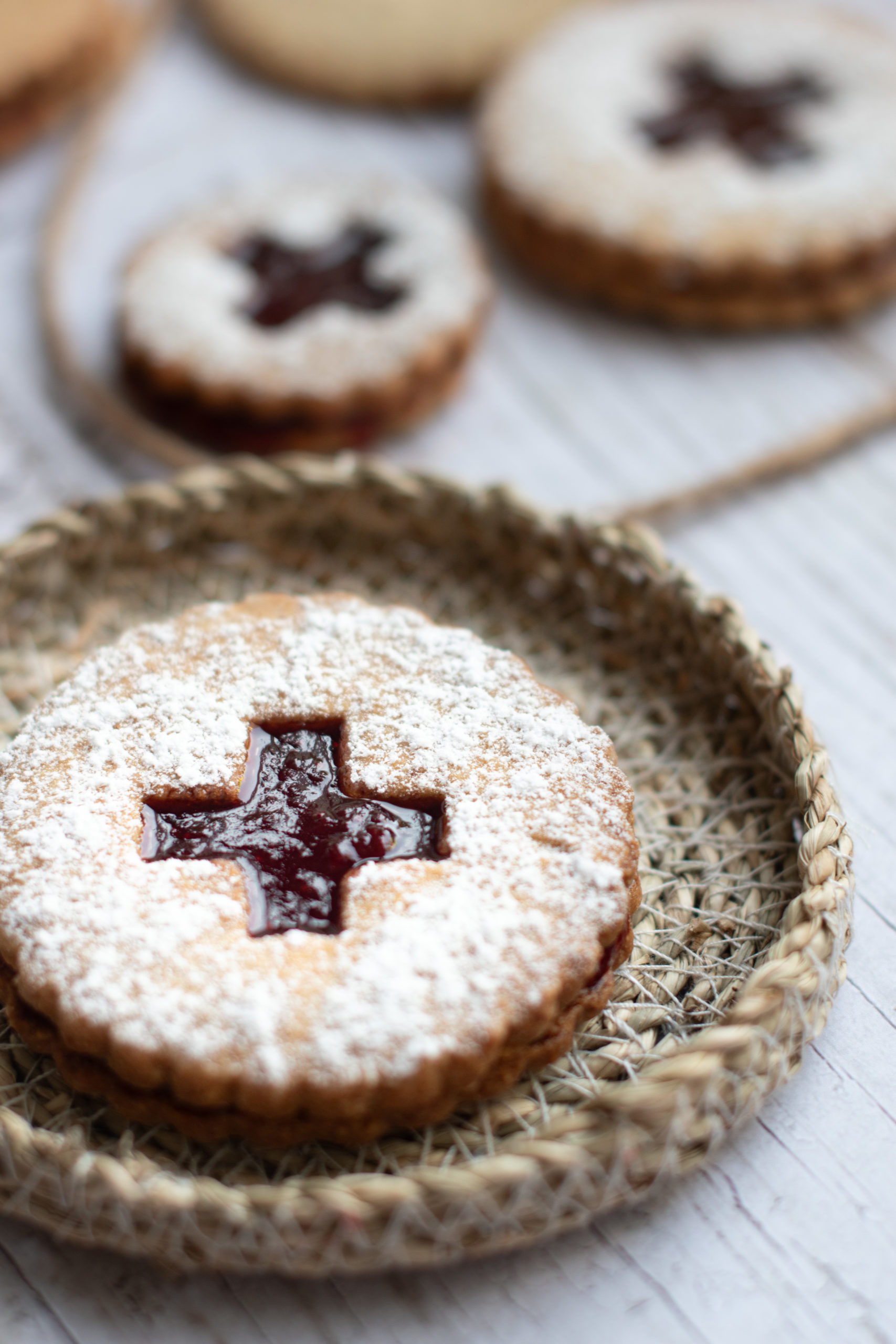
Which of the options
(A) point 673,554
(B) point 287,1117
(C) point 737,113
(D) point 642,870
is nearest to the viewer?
(B) point 287,1117

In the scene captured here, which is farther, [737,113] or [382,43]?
[382,43]

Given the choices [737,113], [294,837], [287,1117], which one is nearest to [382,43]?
[737,113]

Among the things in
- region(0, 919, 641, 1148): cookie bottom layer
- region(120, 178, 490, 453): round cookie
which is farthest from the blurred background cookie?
region(0, 919, 641, 1148): cookie bottom layer

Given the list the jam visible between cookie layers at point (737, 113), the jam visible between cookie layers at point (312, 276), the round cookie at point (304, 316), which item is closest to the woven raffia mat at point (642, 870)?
the round cookie at point (304, 316)

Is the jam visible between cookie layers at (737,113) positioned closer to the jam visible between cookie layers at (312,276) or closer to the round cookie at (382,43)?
the round cookie at (382,43)

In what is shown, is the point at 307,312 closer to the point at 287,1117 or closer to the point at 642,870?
the point at 642,870

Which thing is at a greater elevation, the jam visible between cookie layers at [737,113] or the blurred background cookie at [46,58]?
the jam visible between cookie layers at [737,113]
